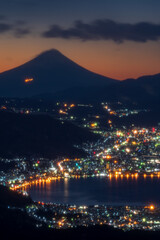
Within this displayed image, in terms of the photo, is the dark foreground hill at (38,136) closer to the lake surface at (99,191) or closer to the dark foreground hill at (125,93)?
the lake surface at (99,191)

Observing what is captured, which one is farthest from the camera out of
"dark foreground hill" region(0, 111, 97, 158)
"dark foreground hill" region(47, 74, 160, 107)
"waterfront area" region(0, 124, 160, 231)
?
"dark foreground hill" region(47, 74, 160, 107)

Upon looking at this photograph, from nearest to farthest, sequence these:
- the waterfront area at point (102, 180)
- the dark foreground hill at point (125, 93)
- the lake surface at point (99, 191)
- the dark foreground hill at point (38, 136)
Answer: the waterfront area at point (102, 180)
the lake surface at point (99, 191)
the dark foreground hill at point (38, 136)
the dark foreground hill at point (125, 93)

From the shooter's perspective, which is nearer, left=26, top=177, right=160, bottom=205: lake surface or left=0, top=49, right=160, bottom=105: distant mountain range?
left=26, top=177, right=160, bottom=205: lake surface

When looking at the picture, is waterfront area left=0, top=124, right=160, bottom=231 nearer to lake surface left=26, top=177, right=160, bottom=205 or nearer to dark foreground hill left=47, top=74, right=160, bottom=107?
lake surface left=26, top=177, right=160, bottom=205

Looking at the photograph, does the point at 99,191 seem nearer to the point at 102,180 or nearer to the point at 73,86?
the point at 102,180

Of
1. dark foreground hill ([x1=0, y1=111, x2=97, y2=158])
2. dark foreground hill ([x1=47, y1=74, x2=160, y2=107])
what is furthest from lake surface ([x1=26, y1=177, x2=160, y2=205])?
dark foreground hill ([x1=47, y1=74, x2=160, y2=107])

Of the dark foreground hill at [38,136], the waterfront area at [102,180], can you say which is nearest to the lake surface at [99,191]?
the waterfront area at [102,180]

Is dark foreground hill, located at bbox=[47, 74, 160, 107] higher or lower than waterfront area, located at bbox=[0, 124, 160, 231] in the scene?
higher

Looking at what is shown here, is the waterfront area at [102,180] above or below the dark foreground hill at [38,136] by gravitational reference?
below
